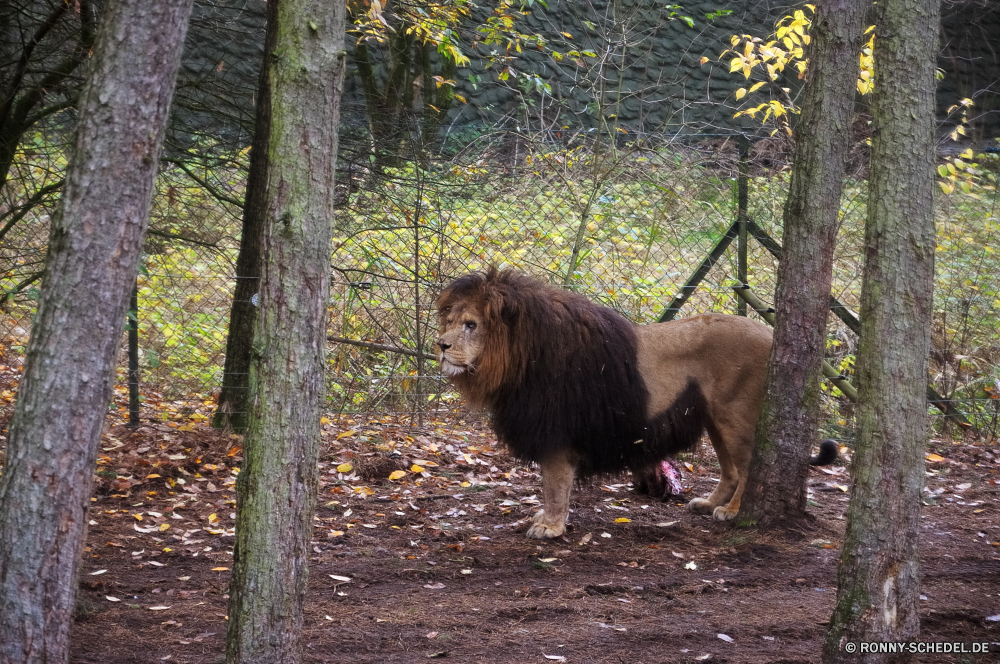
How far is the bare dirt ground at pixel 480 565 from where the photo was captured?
362cm

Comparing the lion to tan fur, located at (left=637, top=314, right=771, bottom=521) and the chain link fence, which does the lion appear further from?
the chain link fence

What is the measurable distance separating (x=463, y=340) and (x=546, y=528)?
1.22 meters

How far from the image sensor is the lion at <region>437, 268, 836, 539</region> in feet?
17.2

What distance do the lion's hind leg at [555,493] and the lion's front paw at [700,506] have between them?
108cm

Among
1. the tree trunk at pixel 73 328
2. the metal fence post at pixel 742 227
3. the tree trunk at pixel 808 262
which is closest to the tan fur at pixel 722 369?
the tree trunk at pixel 808 262

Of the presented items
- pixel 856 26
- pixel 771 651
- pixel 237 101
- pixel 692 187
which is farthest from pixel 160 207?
pixel 771 651

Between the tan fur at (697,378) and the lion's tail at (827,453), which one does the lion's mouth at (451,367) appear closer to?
the tan fur at (697,378)

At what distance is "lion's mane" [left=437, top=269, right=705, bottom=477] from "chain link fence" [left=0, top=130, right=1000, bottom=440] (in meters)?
1.84

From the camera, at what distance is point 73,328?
2.64 m

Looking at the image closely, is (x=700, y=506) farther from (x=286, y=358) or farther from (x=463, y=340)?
(x=286, y=358)

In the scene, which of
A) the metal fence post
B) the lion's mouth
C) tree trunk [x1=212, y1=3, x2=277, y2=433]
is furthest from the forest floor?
the metal fence post

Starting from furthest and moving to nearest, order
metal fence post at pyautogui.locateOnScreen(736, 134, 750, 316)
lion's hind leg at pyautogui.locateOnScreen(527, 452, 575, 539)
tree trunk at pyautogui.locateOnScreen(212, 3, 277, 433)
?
1. metal fence post at pyautogui.locateOnScreen(736, 134, 750, 316)
2. tree trunk at pyautogui.locateOnScreen(212, 3, 277, 433)
3. lion's hind leg at pyautogui.locateOnScreen(527, 452, 575, 539)

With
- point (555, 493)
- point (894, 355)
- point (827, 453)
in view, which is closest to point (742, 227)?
point (827, 453)

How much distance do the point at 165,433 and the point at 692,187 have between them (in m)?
4.83
